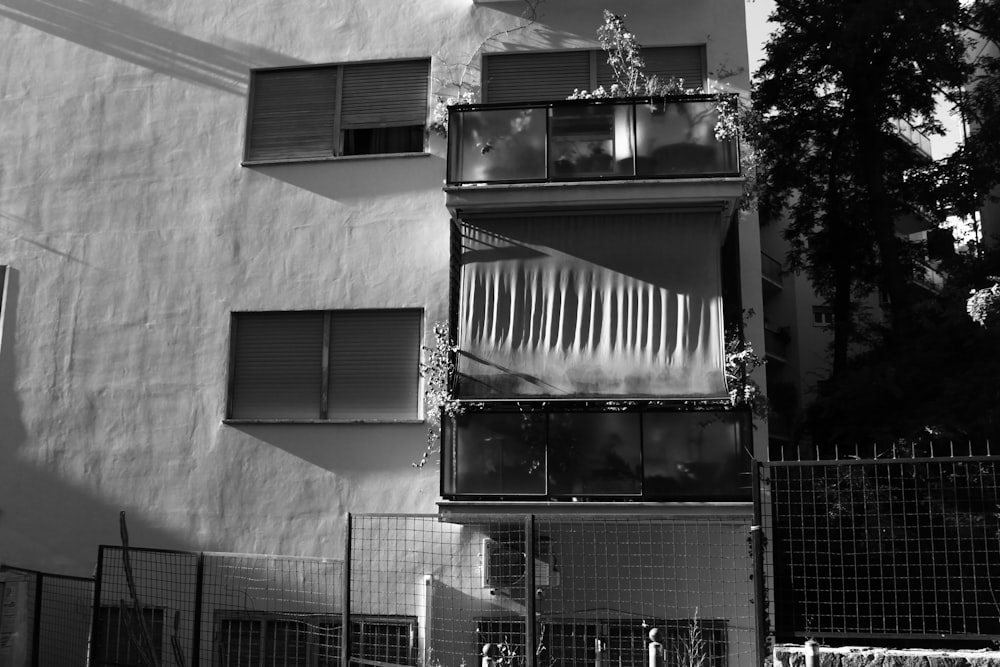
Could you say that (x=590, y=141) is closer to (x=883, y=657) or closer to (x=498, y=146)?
(x=498, y=146)

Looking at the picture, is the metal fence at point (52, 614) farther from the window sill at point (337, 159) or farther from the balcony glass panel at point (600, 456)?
the window sill at point (337, 159)

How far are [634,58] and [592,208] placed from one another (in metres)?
1.91

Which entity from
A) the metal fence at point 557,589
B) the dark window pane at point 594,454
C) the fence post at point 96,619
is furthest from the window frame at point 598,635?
the fence post at point 96,619

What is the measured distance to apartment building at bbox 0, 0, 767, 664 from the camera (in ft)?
36.5

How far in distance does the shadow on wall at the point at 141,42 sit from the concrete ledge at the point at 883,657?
907 cm

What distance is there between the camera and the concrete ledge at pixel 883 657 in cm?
818

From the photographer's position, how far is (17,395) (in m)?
13.2

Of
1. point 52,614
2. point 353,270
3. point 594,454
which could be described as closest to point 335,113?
point 353,270

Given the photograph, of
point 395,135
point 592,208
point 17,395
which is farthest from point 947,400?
point 17,395

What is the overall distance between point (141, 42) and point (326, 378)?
16.8 feet

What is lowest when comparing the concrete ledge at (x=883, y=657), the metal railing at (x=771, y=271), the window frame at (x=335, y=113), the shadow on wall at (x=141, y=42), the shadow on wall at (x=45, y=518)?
the concrete ledge at (x=883, y=657)

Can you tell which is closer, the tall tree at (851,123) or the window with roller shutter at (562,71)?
the window with roller shutter at (562,71)

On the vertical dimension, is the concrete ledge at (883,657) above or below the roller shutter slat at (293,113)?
below

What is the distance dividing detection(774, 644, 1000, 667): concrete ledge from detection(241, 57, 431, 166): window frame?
7151 mm
